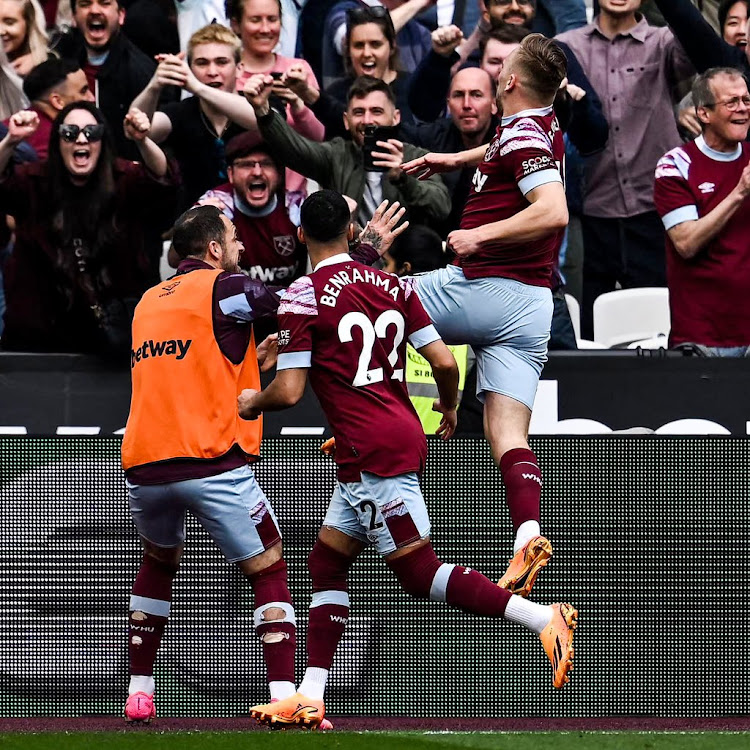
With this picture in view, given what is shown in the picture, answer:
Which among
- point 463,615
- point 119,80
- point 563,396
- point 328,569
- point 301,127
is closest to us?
point 328,569

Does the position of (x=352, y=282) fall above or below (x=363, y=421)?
above

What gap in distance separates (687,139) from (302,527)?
4.75m

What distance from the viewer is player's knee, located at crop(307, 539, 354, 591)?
586cm

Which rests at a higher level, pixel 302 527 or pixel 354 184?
pixel 354 184

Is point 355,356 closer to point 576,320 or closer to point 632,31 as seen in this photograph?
point 576,320

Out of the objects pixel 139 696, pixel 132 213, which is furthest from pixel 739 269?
pixel 139 696

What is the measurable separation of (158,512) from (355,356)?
1003mm

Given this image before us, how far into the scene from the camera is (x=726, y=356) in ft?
26.8

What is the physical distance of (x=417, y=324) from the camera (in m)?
5.83

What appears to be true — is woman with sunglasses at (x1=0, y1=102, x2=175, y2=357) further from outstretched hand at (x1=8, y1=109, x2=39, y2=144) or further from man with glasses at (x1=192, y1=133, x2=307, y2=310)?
man with glasses at (x1=192, y1=133, x2=307, y2=310)

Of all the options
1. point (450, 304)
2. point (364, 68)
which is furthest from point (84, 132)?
point (450, 304)

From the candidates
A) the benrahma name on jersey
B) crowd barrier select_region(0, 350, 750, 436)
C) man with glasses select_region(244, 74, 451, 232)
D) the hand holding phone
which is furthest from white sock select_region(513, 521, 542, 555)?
the hand holding phone

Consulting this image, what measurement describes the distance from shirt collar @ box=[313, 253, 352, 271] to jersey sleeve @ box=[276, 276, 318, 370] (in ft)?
0.41

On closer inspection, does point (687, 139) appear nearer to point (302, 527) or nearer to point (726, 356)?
point (726, 356)
